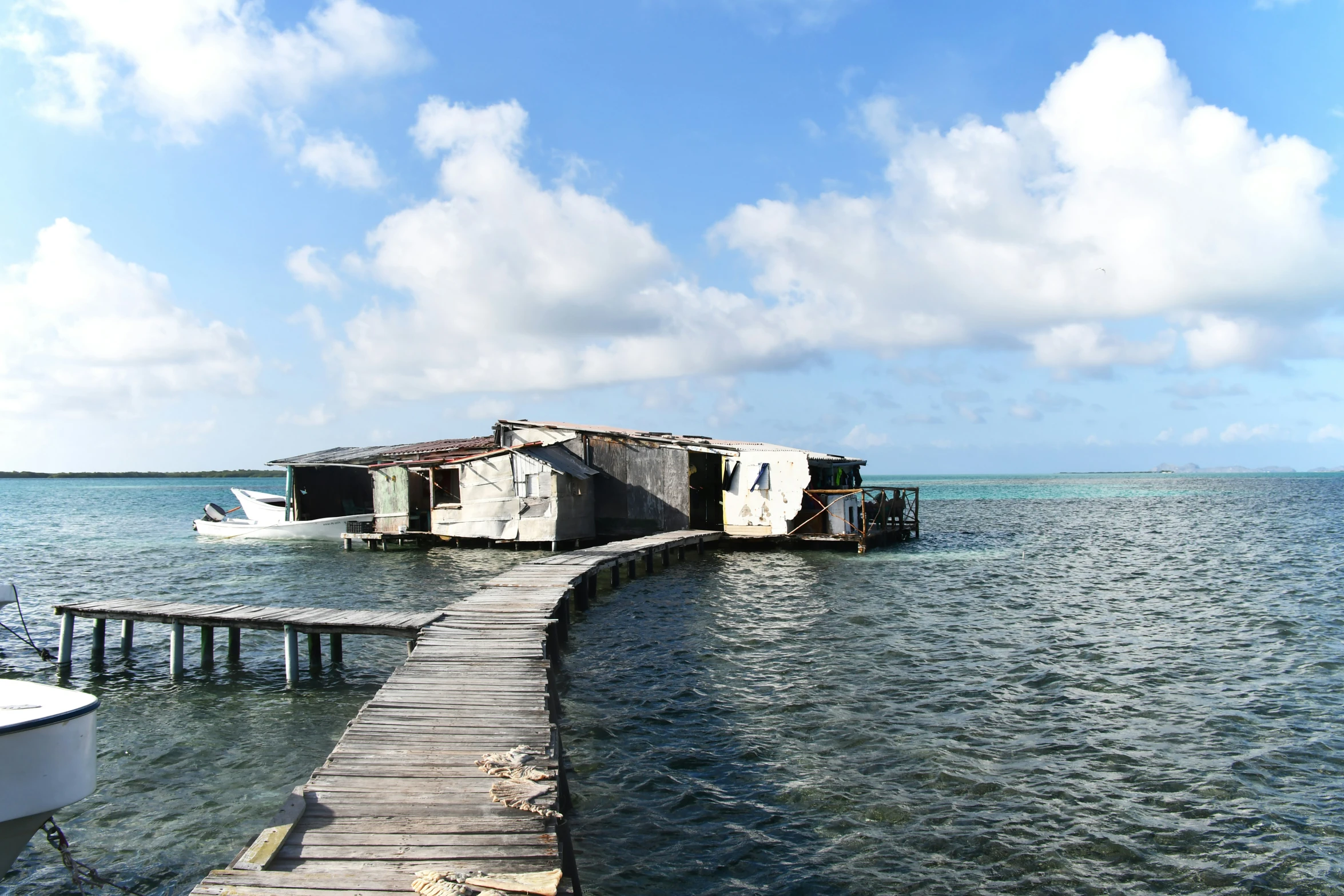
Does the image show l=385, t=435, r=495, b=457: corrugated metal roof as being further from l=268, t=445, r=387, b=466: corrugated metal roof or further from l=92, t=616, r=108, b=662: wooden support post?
l=92, t=616, r=108, b=662: wooden support post

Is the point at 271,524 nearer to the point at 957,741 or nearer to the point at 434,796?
the point at 957,741

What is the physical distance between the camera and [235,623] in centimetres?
1345

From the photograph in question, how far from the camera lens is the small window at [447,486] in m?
32.2

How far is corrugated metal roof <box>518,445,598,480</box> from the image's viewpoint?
28797 millimetres

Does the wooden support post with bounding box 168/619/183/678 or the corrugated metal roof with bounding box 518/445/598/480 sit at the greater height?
the corrugated metal roof with bounding box 518/445/598/480

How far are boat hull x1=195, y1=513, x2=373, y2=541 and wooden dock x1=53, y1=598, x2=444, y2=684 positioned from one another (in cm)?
1987

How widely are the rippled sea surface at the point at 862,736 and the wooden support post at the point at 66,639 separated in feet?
0.99

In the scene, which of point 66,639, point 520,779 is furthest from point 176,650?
point 520,779

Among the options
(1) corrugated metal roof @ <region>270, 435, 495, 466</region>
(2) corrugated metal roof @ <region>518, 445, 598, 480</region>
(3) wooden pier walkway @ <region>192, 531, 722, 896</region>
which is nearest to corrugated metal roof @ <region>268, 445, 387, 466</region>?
(1) corrugated metal roof @ <region>270, 435, 495, 466</region>

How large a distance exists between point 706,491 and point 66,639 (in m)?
22.0

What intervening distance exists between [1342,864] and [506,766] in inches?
285

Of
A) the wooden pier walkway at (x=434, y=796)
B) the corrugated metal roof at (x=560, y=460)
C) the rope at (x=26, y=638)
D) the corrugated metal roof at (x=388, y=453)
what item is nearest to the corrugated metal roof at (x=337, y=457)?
the corrugated metal roof at (x=388, y=453)

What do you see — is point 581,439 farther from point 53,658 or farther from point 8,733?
point 8,733

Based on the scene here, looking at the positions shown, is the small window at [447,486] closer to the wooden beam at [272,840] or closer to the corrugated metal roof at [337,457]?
the corrugated metal roof at [337,457]
